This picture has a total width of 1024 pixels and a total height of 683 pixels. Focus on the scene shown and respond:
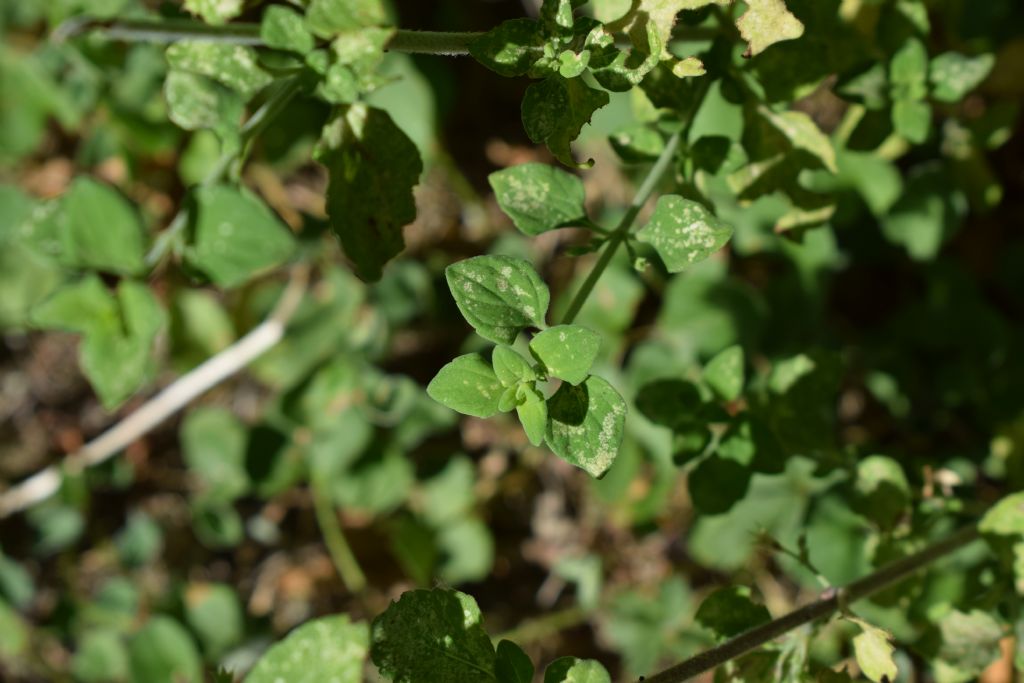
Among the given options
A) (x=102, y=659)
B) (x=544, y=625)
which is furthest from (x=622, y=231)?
(x=102, y=659)

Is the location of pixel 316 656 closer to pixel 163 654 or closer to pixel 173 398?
pixel 163 654

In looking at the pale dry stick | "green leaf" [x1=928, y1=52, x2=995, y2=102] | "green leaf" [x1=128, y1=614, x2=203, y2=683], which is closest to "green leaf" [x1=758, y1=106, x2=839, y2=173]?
"green leaf" [x1=928, y1=52, x2=995, y2=102]

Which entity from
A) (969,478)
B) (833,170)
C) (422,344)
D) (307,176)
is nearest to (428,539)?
(422,344)

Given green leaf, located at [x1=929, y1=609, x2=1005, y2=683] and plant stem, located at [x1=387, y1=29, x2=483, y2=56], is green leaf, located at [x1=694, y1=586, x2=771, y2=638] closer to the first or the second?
green leaf, located at [x1=929, y1=609, x2=1005, y2=683]

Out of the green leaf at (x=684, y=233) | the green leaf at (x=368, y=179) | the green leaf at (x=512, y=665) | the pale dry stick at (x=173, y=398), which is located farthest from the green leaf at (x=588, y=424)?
the pale dry stick at (x=173, y=398)

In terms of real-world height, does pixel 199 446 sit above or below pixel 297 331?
below

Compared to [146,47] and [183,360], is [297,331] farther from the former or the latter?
[146,47]
